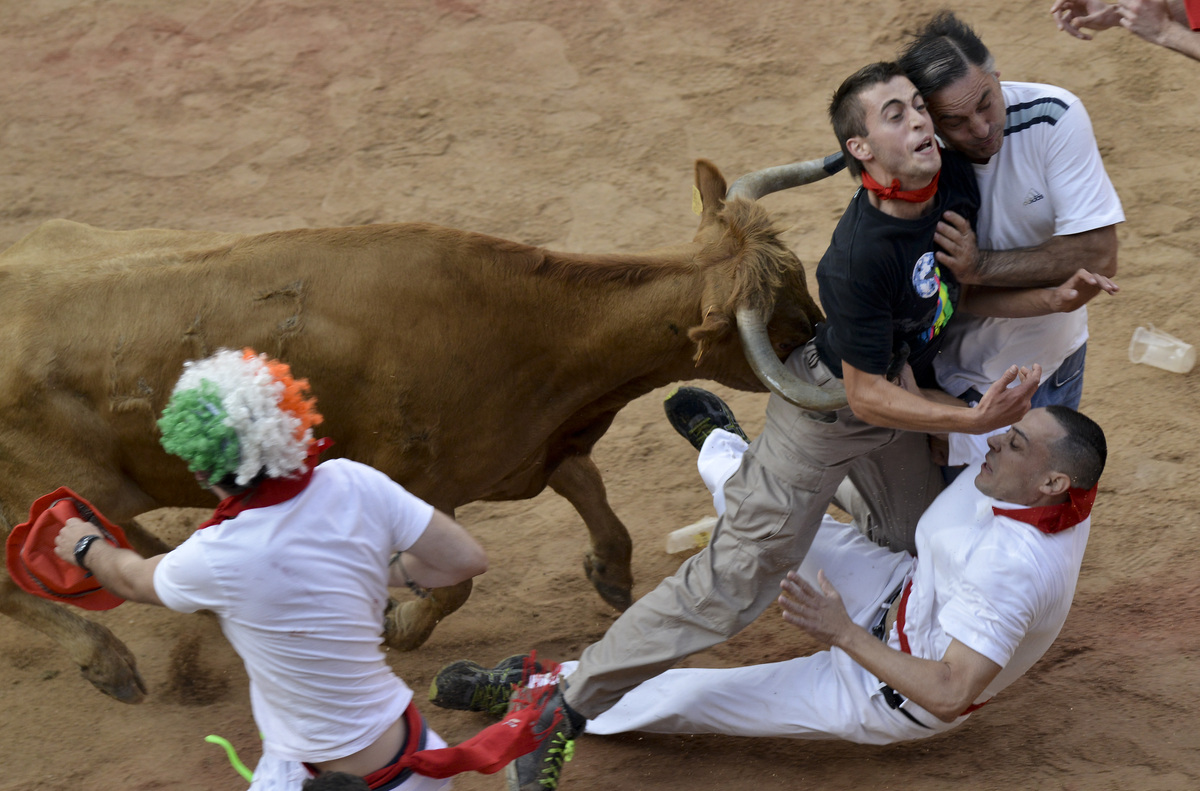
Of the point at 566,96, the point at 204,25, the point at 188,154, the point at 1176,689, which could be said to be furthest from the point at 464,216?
the point at 1176,689

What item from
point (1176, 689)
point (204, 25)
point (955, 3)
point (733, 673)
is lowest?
point (1176, 689)

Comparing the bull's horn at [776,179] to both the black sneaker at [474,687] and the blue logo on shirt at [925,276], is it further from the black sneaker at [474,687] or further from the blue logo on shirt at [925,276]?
the black sneaker at [474,687]

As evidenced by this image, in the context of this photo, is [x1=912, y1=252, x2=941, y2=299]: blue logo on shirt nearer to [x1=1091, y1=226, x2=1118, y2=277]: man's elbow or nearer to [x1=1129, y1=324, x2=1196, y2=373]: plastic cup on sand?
[x1=1091, y1=226, x2=1118, y2=277]: man's elbow

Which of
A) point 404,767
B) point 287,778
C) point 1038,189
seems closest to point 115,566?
point 287,778

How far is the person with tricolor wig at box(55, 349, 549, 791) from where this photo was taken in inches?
111

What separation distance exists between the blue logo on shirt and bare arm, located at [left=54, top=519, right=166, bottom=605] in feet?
7.87

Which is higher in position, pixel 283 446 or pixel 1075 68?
pixel 283 446

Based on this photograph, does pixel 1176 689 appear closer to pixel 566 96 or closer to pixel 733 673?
pixel 733 673

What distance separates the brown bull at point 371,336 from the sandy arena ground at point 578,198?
898 mm

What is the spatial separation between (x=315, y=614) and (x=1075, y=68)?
7603 mm

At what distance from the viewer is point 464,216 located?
798 cm

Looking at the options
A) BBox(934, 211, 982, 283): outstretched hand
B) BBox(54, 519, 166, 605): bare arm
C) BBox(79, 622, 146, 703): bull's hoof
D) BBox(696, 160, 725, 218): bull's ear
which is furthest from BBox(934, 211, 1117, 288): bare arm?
BBox(79, 622, 146, 703): bull's hoof

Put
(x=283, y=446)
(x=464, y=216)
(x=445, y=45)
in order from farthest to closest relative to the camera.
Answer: (x=445, y=45) < (x=464, y=216) < (x=283, y=446)

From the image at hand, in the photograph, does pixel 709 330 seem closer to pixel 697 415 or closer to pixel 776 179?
pixel 776 179
